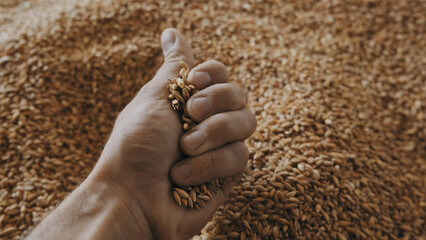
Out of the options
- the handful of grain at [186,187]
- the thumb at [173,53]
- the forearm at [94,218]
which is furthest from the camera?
the thumb at [173,53]

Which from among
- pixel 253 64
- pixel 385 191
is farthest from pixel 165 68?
pixel 385 191

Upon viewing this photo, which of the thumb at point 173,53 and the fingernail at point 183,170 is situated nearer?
the fingernail at point 183,170

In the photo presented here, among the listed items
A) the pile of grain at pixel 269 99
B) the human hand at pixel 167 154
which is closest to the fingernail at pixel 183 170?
the human hand at pixel 167 154

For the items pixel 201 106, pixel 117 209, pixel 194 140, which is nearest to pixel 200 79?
pixel 201 106

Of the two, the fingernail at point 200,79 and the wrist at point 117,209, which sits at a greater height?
the fingernail at point 200,79

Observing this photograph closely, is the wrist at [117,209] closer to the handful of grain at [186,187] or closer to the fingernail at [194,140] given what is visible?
the handful of grain at [186,187]

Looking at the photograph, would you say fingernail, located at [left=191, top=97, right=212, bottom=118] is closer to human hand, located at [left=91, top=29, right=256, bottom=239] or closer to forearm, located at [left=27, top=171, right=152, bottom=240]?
human hand, located at [left=91, top=29, right=256, bottom=239]

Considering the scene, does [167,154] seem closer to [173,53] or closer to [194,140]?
[194,140]

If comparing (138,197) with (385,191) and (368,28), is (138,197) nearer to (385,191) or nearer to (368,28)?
(385,191)
